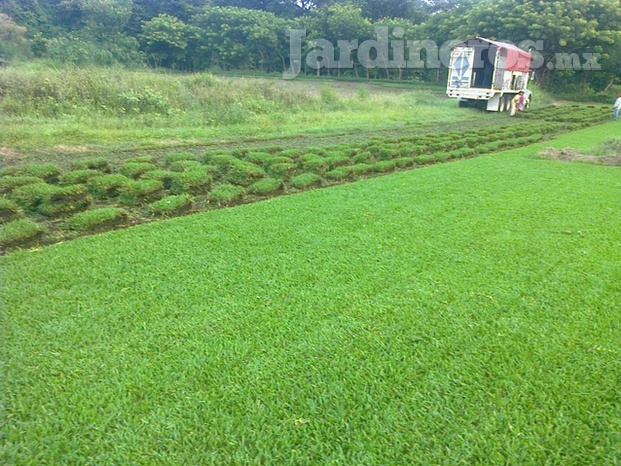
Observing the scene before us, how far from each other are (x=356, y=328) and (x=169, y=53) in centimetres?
4289

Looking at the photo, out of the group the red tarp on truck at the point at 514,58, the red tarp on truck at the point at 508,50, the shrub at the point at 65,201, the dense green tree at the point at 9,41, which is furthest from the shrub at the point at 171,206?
the red tarp on truck at the point at 514,58

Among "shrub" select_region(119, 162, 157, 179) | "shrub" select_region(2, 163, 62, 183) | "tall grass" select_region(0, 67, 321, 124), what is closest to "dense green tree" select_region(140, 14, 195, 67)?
"tall grass" select_region(0, 67, 321, 124)

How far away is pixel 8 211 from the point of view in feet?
13.5

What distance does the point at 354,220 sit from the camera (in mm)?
4277

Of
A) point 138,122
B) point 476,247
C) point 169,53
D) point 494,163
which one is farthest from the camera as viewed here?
point 169,53

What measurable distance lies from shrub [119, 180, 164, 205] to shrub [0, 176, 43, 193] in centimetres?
105

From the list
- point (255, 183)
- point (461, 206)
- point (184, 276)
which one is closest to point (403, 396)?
point (184, 276)

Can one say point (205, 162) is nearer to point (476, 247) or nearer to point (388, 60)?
point (476, 247)

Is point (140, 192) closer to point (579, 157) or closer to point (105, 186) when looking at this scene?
point (105, 186)

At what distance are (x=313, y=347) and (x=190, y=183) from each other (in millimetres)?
3755

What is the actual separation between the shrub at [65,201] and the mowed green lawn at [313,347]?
1103 mm

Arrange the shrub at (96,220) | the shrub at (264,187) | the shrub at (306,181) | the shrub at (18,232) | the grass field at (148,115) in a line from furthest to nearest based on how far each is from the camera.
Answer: the grass field at (148,115) < the shrub at (306,181) < the shrub at (264,187) < the shrub at (96,220) < the shrub at (18,232)

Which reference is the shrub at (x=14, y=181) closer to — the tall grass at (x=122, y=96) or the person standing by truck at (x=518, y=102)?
the tall grass at (x=122, y=96)

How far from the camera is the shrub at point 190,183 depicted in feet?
17.4
